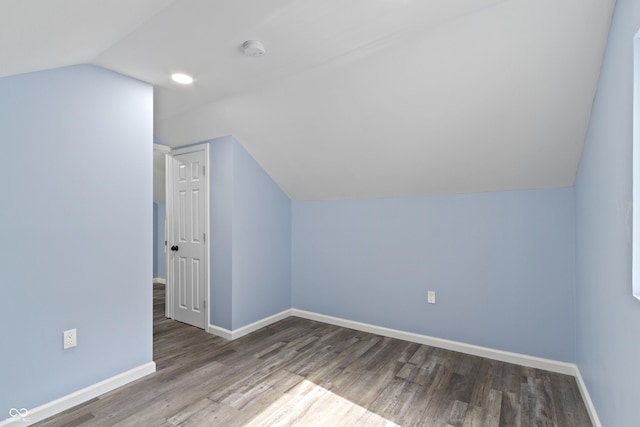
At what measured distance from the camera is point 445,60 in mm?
1989

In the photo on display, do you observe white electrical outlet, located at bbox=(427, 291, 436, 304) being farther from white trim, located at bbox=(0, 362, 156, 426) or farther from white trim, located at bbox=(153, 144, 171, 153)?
white trim, located at bbox=(153, 144, 171, 153)

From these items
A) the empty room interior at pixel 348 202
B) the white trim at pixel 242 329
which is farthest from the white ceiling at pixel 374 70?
the white trim at pixel 242 329

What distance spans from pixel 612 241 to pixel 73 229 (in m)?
3.07

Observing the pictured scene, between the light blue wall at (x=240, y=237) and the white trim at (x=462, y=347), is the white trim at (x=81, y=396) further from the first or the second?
the white trim at (x=462, y=347)

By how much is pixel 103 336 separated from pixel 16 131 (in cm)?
143

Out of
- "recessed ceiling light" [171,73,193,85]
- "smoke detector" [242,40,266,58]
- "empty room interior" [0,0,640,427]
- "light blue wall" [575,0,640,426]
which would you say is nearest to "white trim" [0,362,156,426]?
"empty room interior" [0,0,640,427]

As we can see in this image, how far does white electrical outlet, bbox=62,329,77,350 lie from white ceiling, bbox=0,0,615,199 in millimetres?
1591

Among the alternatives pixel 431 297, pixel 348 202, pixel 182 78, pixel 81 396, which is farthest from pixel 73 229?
pixel 431 297

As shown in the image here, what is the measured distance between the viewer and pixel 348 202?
12.1 feet

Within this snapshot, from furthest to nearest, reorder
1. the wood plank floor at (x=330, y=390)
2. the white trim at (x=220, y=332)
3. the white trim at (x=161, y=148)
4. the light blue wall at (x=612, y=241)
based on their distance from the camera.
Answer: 1. the white trim at (x=161, y=148)
2. the white trim at (x=220, y=332)
3. the wood plank floor at (x=330, y=390)
4. the light blue wall at (x=612, y=241)

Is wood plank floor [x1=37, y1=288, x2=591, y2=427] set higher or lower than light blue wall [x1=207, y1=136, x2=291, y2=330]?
lower

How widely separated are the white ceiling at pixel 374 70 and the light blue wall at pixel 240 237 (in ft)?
1.43

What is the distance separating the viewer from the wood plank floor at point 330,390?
200 centimetres

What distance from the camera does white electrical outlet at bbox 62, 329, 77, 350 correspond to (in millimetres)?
2082
